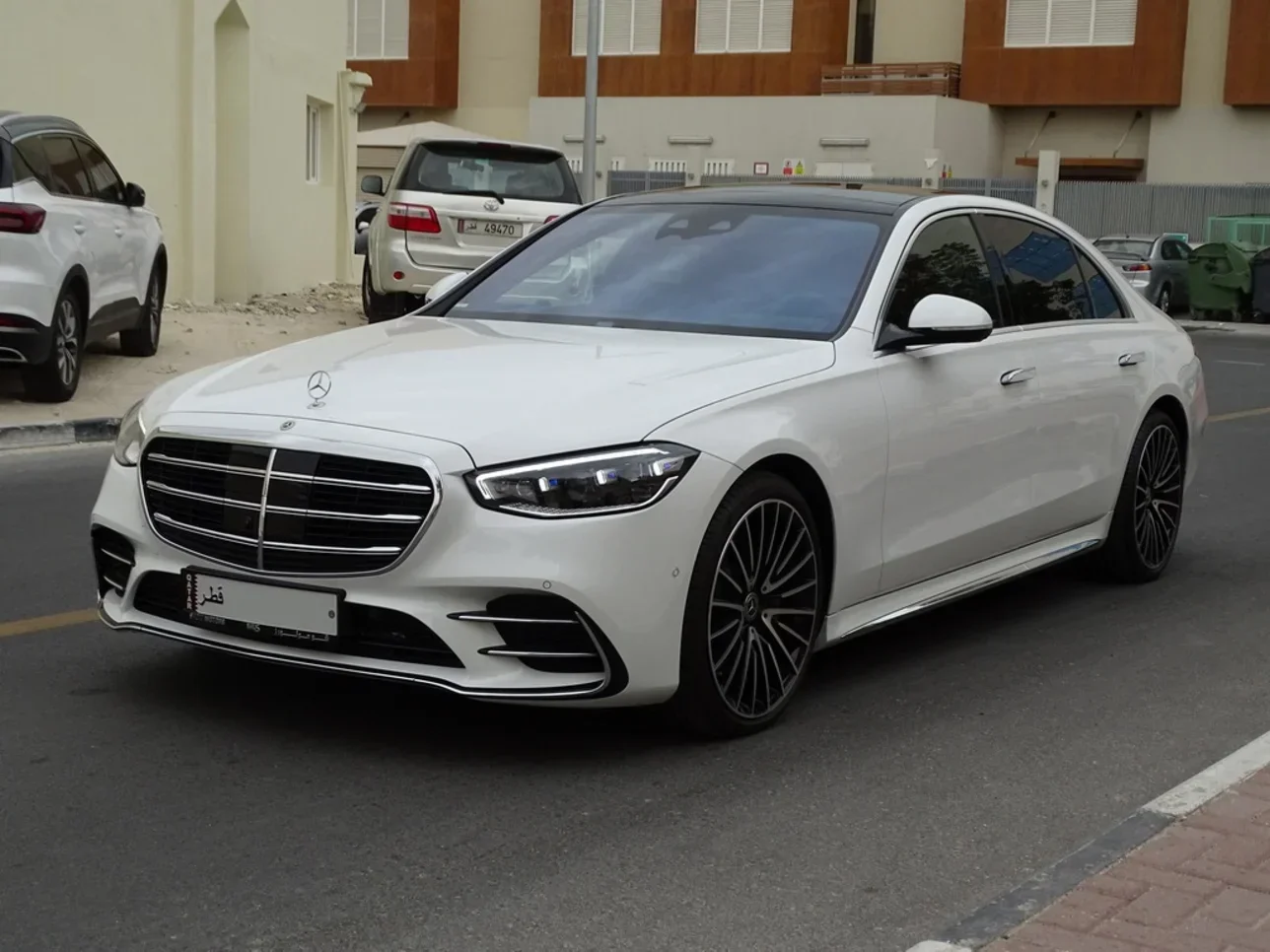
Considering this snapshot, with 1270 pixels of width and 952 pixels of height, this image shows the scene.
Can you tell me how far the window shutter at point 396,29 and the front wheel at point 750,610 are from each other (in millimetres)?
51062

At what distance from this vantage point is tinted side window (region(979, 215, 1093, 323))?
6.70 metres

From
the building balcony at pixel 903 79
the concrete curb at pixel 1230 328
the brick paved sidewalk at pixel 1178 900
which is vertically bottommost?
the concrete curb at pixel 1230 328

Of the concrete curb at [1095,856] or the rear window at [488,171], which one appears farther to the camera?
the rear window at [488,171]

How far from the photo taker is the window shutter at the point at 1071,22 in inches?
1843

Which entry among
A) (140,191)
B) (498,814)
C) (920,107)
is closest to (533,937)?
(498,814)

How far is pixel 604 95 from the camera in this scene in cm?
5166

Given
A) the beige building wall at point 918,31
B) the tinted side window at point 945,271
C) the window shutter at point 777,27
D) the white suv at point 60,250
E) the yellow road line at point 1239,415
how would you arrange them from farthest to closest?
1. the window shutter at point 777,27
2. the beige building wall at point 918,31
3. the yellow road line at point 1239,415
4. the white suv at point 60,250
5. the tinted side window at point 945,271

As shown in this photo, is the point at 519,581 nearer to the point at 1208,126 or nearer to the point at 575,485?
the point at 575,485

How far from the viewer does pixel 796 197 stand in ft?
21.1

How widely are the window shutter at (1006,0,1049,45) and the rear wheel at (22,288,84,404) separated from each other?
3874cm

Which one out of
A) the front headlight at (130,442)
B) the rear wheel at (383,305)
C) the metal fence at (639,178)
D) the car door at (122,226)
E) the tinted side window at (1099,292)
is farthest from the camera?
the metal fence at (639,178)

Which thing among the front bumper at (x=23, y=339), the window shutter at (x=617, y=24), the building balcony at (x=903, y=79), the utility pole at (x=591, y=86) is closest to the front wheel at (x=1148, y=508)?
the front bumper at (x=23, y=339)

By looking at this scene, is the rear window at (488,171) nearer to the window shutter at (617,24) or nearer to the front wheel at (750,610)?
the front wheel at (750,610)

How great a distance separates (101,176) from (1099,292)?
321 inches
